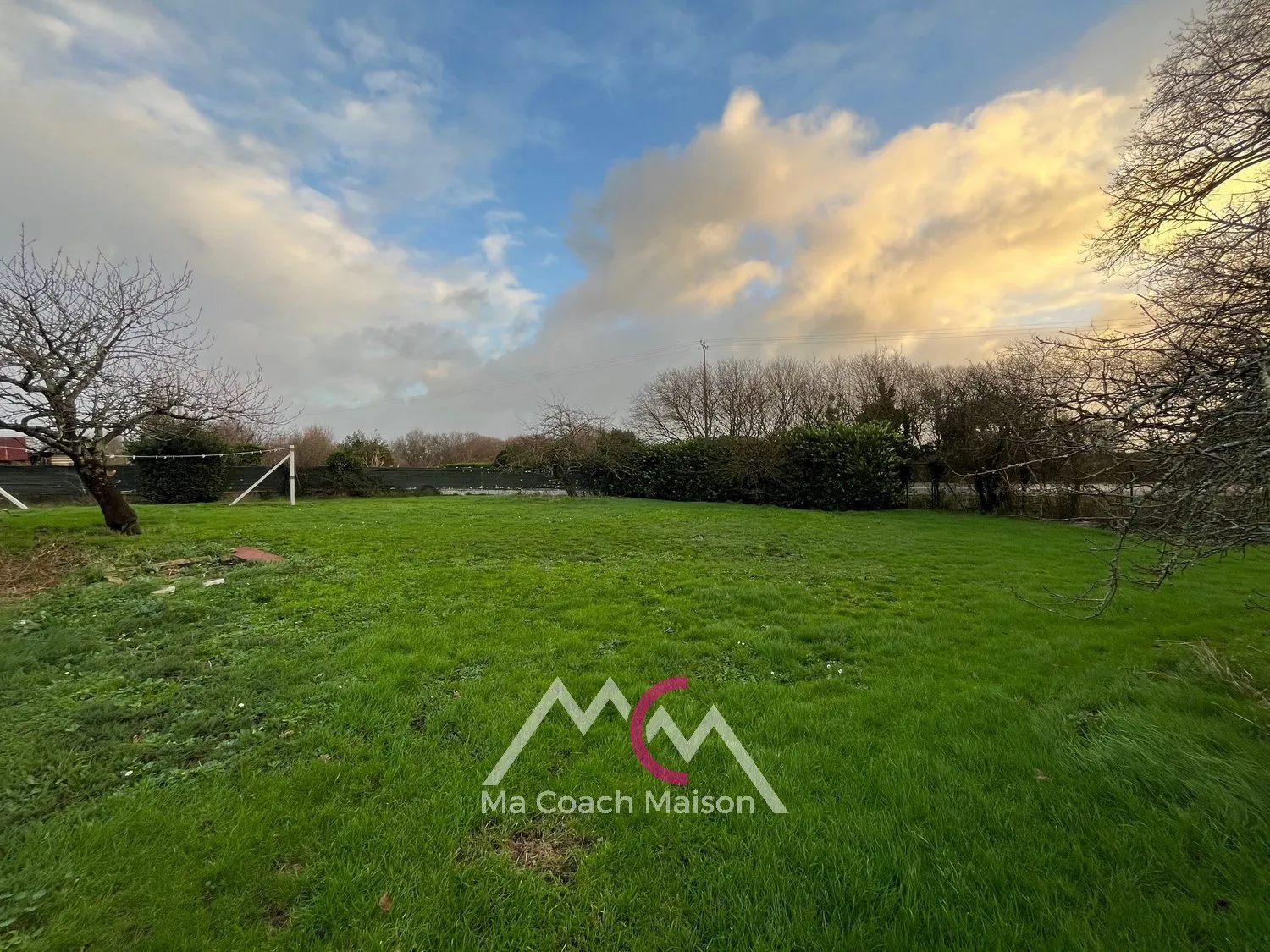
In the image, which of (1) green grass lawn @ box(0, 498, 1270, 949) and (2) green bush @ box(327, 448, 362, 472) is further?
(2) green bush @ box(327, 448, 362, 472)

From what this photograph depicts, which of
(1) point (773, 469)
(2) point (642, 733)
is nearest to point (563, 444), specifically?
(1) point (773, 469)

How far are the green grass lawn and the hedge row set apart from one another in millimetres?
11856

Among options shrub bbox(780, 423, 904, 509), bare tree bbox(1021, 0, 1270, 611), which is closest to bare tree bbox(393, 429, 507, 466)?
shrub bbox(780, 423, 904, 509)

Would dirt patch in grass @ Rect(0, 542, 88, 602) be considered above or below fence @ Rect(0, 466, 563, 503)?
below

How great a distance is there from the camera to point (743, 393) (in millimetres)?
25969

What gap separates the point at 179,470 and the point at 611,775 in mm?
21567

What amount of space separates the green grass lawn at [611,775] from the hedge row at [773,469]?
11.9 metres

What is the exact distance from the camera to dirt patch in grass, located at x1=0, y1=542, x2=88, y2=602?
5098 millimetres

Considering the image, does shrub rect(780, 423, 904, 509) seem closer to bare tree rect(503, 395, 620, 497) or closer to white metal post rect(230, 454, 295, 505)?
bare tree rect(503, 395, 620, 497)

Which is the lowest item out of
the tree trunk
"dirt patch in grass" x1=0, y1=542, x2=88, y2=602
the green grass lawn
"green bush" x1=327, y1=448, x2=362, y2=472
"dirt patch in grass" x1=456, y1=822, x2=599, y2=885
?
"dirt patch in grass" x1=456, y1=822, x2=599, y2=885

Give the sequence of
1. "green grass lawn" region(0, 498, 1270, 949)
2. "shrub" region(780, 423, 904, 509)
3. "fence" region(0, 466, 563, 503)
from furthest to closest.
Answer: "shrub" region(780, 423, 904, 509), "fence" region(0, 466, 563, 503), "green grass lawn" region(0, 498, 1270, 949)

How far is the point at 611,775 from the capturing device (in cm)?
241

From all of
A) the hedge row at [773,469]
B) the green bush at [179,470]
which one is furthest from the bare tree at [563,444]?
the green bush at [179,470]

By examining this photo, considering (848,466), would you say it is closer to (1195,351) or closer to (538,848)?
(1195,351)
